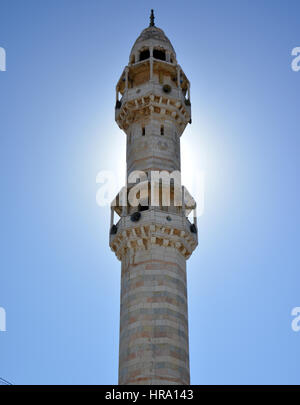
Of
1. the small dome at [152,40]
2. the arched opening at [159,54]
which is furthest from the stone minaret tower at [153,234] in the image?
the small dome at [152,40]

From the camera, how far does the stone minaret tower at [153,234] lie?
32.4 m

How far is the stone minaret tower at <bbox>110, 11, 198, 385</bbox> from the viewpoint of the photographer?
32.4 meters

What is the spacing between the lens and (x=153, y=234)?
35.3 metres

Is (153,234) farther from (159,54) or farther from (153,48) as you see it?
(159,54)

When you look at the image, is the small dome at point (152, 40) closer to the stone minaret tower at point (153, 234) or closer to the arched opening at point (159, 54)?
the stone minaret tower at point (153, 234)

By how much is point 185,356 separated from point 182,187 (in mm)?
10383

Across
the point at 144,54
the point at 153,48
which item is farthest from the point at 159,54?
the point at 144,54

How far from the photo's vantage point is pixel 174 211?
37.3 metres

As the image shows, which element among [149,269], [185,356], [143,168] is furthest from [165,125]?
[185,356]

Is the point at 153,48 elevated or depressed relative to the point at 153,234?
elevated
